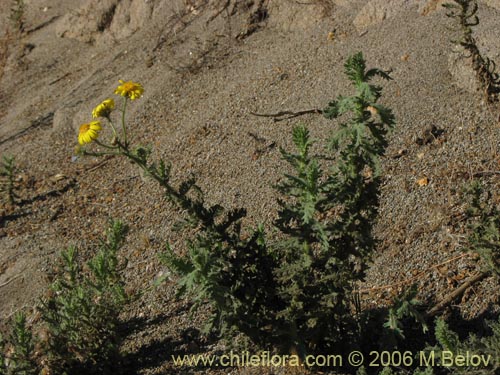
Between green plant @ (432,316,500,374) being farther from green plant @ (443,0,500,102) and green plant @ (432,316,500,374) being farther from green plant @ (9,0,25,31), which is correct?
green plant @ (9,0,25,31)

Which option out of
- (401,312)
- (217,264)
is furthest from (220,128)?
(401,312)

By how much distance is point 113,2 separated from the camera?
24.3 feet

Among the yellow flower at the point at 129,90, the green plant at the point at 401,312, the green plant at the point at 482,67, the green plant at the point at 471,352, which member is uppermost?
the yellow flower at the point at 129,90

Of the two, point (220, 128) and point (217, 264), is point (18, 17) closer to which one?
point (220, 128)

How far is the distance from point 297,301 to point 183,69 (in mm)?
3683

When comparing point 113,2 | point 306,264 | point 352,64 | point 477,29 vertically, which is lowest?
point 306,264

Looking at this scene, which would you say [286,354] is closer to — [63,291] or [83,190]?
[63,291]

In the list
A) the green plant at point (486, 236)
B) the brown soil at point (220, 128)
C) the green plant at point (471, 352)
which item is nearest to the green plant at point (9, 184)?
the brown soil at point (220, 128)

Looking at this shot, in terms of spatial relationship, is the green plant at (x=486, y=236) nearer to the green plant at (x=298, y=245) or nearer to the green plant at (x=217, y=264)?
the green plant at (x=298, y=245)

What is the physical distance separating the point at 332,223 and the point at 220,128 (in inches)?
101

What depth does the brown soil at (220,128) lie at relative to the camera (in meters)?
3.76

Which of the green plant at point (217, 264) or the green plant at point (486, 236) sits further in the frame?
the green plant at point (486, 236)

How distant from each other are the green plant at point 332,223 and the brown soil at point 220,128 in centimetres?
67

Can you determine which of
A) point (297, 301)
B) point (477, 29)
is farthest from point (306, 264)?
point (477, 29)
